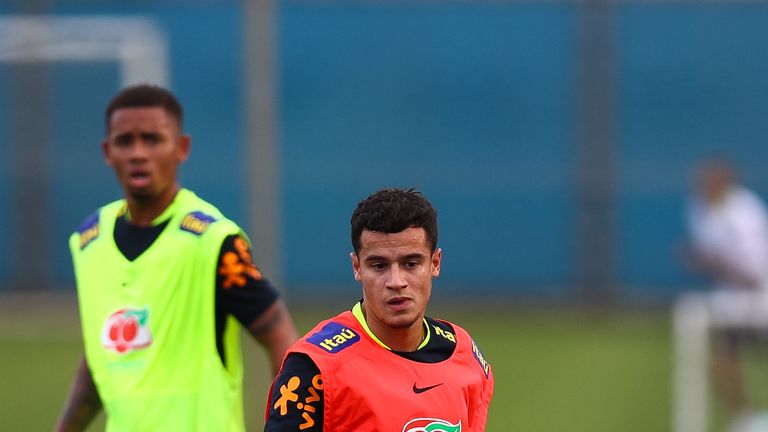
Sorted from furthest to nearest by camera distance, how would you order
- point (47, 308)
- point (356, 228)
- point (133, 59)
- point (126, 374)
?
point (47, 308), point (133, 59), point (126, 374), point (356, 228)

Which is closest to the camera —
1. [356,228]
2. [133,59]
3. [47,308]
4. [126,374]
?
[356,228]

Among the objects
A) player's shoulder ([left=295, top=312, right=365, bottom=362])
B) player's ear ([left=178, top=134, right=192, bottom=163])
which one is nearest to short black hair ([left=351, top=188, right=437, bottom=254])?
player's shoulder ([left=295, top=312, right=365, bottom=362])

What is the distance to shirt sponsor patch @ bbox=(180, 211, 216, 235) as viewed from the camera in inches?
192

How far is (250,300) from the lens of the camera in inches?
189

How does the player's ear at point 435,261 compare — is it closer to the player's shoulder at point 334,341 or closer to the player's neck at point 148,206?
the player's shoulder at point 334,341

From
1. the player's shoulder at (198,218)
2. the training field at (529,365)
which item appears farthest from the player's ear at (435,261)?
the training field at (529,365)

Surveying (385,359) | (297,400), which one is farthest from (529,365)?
(297,400)

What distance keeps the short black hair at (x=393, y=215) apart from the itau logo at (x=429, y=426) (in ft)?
1.55

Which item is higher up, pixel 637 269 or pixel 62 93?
pixel 62 93

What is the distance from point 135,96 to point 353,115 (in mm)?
16356

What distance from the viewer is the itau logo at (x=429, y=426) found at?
3877 mm

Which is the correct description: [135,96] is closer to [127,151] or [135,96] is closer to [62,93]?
[127,151]

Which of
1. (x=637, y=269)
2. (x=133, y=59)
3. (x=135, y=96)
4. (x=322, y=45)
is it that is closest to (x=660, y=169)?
(x=637, y=269)

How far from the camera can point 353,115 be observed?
842 inches
